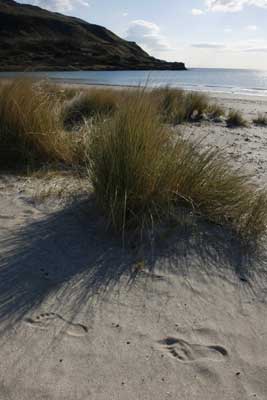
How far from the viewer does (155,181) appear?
2438mm

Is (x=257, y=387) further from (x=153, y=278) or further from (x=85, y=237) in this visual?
(x=85, y=237)

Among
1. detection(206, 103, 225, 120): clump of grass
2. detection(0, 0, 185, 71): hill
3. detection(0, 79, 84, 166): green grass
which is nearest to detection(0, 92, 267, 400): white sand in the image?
detection(0, 79, 84, 166): green grass

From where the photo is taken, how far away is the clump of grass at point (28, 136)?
381 centimetres

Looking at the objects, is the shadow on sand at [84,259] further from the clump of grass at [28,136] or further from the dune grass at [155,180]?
the clump of grass at [28,136]

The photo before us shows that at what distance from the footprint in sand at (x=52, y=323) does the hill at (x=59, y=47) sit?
43172 millimetres

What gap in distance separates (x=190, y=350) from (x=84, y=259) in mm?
883

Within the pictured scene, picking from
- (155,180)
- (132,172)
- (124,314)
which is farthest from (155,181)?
(124,314)

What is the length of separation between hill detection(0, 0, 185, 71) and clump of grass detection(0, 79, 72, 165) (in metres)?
40.4

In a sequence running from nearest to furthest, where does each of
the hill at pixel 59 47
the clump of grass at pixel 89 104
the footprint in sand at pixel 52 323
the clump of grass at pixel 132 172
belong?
1. the footprint in sand at pixel 52 323
2. the clump of grass at pixel 132 172
3. the clump of grass at pixel 89 104
4. the hill at pixel 59 47

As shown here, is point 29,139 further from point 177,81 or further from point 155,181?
point 177,81

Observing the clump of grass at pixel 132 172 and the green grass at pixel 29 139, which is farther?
the green grass at pixel 29 139

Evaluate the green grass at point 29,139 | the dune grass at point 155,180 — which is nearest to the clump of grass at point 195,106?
the green grass at point 29,139

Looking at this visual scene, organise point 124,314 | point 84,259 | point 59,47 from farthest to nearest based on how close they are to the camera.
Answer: point 59,47
point 84,259
point 124,314

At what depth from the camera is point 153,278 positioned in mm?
2027
